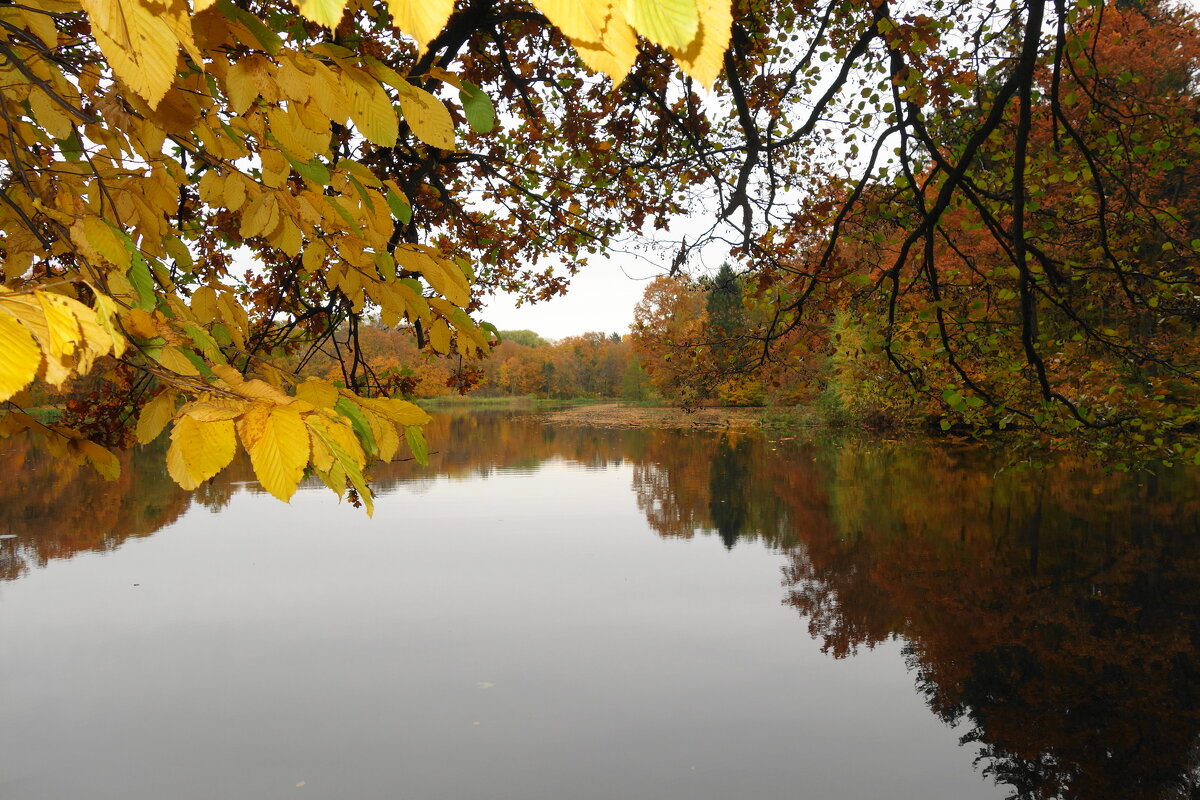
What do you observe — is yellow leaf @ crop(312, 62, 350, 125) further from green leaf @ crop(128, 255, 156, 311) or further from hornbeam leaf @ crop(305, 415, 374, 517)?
hornbeam leaf @ crop(305, 415, 374, 517)

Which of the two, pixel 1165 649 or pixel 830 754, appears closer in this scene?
pixel 830 754

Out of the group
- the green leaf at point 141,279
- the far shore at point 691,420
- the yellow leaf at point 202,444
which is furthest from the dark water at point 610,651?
the far shore at point 691,420

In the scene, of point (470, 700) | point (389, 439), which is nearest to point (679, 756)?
point (470, 700)

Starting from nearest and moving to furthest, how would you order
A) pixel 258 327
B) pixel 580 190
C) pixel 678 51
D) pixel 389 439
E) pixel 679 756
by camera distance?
pixel 678 51, pixel 389 439, pixel 258 327, pixel 679 756, pixel 580 190

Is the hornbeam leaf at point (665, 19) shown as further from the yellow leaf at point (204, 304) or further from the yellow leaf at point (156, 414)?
the yellow leaf at point (204, 304)

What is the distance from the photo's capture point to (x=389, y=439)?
1617 millimetres

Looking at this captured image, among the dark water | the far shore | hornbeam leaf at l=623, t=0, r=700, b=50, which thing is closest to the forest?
hornbeam leaf at l=623, t=0, r=700, b=50

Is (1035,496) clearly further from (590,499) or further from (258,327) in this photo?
(258,327)

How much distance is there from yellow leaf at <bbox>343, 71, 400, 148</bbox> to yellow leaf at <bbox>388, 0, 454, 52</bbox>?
0.80m

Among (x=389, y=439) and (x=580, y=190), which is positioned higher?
(x=580, y=190)

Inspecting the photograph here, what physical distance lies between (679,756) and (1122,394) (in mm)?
5162

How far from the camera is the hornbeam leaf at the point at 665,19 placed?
2.63 ft

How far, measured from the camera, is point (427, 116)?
165 centimetres

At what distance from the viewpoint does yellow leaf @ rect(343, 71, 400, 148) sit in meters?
1.61
